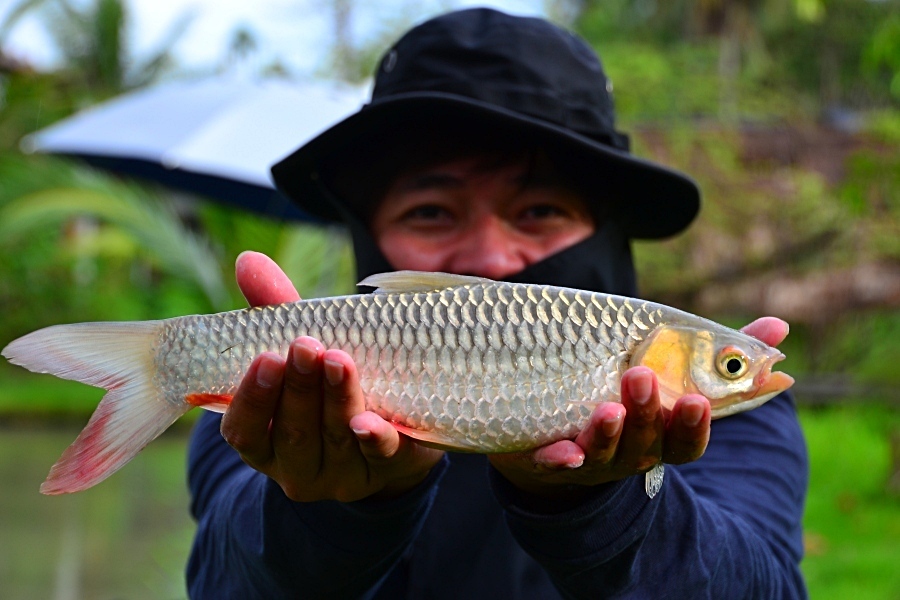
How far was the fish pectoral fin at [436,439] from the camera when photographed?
1.53 m

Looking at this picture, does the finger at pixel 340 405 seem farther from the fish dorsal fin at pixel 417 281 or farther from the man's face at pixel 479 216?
the man's face at pixel 479 216

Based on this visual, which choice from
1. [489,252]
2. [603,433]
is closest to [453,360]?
[603,433]

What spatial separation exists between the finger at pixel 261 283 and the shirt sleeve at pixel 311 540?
0.33 meters

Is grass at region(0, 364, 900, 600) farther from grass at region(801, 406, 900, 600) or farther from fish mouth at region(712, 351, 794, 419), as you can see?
fish mouth at region(712, 351, 794, 419)

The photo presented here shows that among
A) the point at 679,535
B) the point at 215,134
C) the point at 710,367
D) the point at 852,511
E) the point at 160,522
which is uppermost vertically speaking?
the point at 710,367

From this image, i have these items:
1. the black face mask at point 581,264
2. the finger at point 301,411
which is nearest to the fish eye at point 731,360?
the finger at point 301,411

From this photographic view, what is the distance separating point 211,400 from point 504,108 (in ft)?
3.27

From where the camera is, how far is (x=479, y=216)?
2.25 metres

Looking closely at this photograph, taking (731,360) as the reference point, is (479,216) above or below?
below

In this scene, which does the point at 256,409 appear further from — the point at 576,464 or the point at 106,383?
the point at 576,464

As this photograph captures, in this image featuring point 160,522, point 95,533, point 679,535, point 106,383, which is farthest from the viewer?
point 160,522

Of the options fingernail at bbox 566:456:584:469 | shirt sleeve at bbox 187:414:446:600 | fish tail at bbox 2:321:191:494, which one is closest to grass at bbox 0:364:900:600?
shirt sleeve at bbox 187:414:446:600

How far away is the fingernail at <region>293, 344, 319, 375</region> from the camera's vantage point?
1.44 m

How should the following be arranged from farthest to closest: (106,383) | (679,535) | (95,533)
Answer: (95,533)
(679,535)
(106,383)
